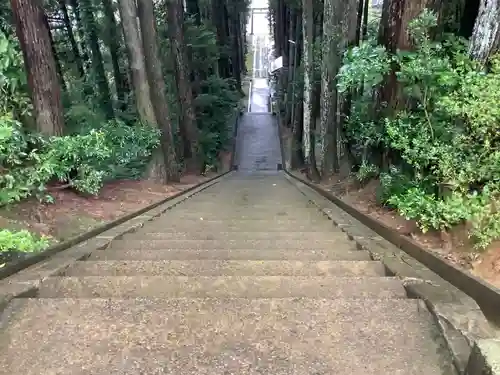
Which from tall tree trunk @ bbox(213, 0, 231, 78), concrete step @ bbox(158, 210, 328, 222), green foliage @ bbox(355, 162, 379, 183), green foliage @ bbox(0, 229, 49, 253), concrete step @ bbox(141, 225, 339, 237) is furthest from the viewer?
tall tree trunk @ bbox(213, 0, 231, 78)

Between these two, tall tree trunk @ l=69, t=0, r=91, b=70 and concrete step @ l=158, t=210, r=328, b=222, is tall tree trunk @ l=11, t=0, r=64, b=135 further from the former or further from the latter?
tall tree trunk @ l=69, t=0, r=91, b=70

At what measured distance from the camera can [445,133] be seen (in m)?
4.31

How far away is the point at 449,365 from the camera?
2.08 meters

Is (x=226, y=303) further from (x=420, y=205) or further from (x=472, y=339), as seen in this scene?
(x=420, y=205)

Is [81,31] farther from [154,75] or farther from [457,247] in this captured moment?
[457,247]

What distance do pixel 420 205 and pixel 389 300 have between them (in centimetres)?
177

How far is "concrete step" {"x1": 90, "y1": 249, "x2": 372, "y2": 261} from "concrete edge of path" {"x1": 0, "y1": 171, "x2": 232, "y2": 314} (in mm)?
284

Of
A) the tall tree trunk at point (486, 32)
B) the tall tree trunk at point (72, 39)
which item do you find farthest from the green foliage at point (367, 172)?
the tall tree trunk at point (72, 39)

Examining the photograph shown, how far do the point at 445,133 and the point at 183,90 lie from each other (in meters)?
12.0

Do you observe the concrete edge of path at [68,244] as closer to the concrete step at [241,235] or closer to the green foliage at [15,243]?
the green foliage at [15,243]

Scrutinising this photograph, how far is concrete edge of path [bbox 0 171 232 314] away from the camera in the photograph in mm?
2811

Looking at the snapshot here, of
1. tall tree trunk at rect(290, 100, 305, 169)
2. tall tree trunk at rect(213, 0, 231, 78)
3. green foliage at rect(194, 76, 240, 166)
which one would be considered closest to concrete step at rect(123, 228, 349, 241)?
green foliage at rect(194, 76, 240, 166)

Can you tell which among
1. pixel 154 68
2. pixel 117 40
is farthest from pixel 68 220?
pixel 117 40

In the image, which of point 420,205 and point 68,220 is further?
point 68,220
